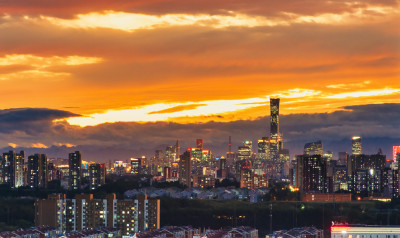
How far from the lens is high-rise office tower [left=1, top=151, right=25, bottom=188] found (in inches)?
3524

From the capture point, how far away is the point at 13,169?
9031 cm

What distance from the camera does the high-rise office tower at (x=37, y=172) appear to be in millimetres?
88744

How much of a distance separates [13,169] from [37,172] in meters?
2.51

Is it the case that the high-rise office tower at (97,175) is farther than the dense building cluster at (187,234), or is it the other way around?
the high-rise office tower at (97,175)

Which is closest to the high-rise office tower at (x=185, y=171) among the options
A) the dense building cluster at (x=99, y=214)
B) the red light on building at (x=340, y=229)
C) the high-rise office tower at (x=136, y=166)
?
the high-rise office tower at (x=136, y=166)

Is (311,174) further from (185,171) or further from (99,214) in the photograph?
(99,214)

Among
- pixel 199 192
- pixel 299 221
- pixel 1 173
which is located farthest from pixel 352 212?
pixel 1 173

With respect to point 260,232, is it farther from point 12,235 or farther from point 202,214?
point 12,235

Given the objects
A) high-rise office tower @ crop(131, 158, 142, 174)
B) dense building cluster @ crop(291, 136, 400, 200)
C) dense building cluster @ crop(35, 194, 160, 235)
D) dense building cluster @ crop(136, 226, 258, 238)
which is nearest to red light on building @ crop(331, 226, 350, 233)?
dense building cluster @ crop(136, 226, 258, 238)

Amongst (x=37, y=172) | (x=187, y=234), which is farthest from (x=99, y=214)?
(x=37, y=172)

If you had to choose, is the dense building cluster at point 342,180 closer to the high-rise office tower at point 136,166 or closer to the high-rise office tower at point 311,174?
the high-rise office tower at point 311,174

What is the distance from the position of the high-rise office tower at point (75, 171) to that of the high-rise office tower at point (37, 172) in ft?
A: 8.33

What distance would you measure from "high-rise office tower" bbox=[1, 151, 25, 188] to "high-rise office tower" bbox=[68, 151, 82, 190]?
16.4 ft

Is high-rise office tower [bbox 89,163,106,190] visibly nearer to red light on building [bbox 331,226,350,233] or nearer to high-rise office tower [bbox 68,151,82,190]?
high-rise office tower [bbox 68,151,82,190]
